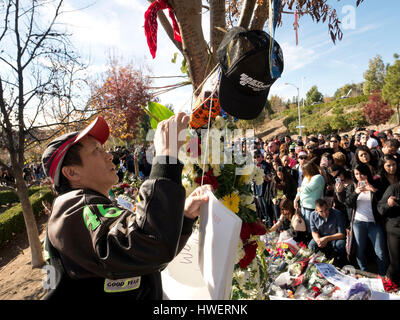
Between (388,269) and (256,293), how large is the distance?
3.19 metres

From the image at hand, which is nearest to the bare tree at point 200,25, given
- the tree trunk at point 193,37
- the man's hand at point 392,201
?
the tree trunk at point 193,37

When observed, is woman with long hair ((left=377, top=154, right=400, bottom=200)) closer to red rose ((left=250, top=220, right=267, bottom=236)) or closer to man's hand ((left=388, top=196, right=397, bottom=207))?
man's hand ((left=388, top=196, right=397, bottom=207))

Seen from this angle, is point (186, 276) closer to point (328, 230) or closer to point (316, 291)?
point (316, 291)

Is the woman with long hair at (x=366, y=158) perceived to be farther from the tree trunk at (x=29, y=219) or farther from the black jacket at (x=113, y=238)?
the tree trunk at (x=29, y=219)

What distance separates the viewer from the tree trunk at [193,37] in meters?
1.67

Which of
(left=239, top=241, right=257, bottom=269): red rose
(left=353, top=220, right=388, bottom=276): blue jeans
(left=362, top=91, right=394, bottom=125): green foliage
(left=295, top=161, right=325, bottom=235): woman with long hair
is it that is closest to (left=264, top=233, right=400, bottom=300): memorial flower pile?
(left=239, top=241, right=257, bottom=269): red rose

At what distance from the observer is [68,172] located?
1.31 m

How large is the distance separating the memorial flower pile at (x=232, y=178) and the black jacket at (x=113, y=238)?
18.4 inches

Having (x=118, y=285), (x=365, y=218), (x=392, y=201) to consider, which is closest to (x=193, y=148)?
(x=118, y=285)

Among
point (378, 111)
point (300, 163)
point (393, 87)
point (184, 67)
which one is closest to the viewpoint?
point (184, 67)

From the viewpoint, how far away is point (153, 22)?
5.98 feet

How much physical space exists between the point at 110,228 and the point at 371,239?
4.56 meters

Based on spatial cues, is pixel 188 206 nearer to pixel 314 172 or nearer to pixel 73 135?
pixel 73 135

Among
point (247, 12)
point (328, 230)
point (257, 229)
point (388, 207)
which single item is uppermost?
point (247, 12)
